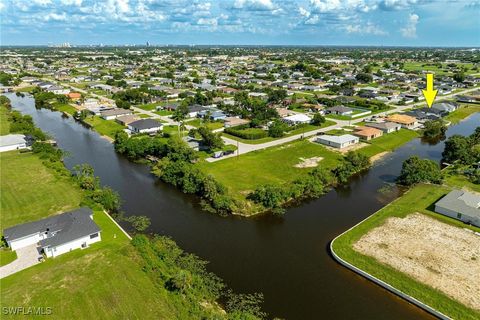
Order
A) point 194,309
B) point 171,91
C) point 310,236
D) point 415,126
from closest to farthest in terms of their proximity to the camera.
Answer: point 194,309, point 310,236, point 415,126, point 171,91

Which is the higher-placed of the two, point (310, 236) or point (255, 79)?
point (255, 79)

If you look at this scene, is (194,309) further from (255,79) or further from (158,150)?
(255,79)

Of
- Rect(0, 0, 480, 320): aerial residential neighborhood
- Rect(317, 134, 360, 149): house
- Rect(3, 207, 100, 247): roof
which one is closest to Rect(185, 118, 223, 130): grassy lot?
Rect(0, 0, 480, 320): aerial residential neighborhood

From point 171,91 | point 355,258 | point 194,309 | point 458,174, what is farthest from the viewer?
point 171,91

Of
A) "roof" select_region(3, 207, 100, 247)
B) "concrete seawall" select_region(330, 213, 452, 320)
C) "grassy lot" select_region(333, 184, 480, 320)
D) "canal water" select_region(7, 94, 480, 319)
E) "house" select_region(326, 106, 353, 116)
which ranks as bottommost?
"canal water" select_region(7, 94, 480, 319)

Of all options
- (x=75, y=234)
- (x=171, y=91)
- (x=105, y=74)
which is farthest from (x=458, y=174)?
(x=105, y=74)

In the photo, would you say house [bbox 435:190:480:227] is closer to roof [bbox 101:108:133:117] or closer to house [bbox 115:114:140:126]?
house [bbox 115:114:140:126]

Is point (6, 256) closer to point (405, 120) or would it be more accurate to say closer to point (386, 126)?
point (386, 126)
